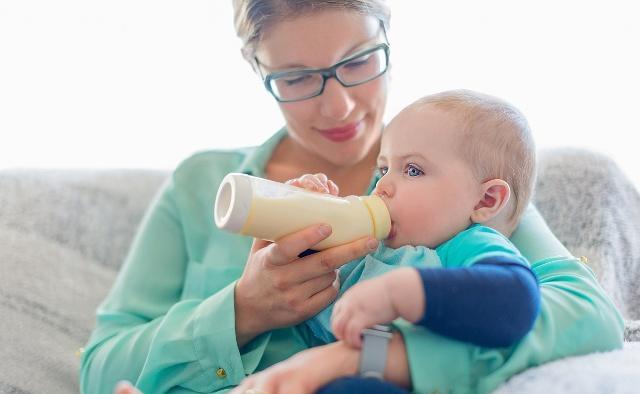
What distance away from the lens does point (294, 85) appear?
4.95ft

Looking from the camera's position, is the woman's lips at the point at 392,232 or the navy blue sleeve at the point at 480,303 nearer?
the navy blue sleeve at the point at 480,303

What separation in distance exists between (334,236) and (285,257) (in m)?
0.08

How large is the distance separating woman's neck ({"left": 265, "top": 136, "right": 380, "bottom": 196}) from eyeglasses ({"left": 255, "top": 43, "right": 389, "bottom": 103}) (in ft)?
0.73

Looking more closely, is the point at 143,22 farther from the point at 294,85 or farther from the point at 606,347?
the point at 606,347

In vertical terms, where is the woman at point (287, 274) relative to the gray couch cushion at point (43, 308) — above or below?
above

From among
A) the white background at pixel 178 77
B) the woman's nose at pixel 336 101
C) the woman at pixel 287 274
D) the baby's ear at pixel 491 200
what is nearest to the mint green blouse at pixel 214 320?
the woman at pixel 287 274

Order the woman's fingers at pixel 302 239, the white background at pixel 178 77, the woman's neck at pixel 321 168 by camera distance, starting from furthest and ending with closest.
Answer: the white background at pixel 178 77 → the woman's neck at pixel 321 168 → the woman's fingers at pixel 302 239

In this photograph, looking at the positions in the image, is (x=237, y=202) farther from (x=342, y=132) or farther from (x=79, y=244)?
(x=79, y=244)

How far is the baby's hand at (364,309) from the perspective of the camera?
0.96m

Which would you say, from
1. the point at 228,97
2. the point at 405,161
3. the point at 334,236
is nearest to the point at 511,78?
the point at 228,97

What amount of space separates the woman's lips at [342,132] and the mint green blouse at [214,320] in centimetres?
20

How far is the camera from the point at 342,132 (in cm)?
154

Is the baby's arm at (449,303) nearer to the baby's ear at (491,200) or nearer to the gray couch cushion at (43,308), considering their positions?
the baby's ear at (491,200)

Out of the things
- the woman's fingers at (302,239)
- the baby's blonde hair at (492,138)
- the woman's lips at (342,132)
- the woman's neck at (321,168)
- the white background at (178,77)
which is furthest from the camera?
the white background at (178,77)
